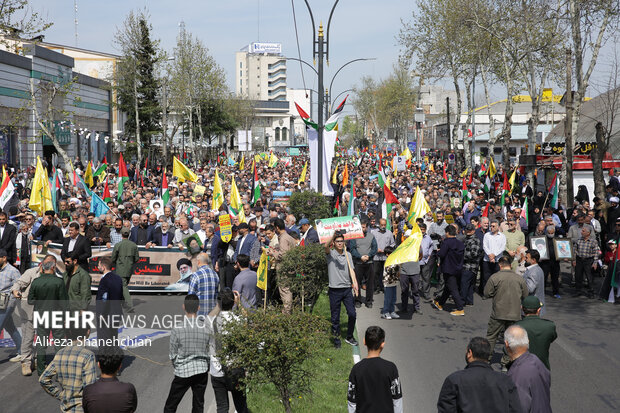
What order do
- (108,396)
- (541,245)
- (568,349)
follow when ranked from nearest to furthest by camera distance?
(108,396)
(568,349)
(541,245)

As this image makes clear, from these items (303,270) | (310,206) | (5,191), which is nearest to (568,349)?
(303,270)

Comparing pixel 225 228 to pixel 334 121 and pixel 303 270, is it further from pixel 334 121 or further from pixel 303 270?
pixel 334 121

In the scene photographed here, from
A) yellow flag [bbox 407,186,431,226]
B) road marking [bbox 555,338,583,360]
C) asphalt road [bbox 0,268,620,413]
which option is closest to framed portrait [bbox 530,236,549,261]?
asphalt road [bbox 0,268,620,413]

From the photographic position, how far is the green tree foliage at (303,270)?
10117 mm

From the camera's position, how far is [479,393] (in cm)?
480

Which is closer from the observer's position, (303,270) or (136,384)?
(136,384)

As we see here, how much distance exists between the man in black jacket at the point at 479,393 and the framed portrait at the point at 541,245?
9369 mm

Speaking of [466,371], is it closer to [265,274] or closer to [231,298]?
[231,298]

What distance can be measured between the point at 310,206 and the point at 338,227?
766 cm

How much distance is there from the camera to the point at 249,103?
3959 inches

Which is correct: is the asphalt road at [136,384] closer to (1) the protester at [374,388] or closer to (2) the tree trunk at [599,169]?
(1) the protester at [374,388]

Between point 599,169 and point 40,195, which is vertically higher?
point 599,169

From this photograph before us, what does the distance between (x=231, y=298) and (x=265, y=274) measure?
327cm

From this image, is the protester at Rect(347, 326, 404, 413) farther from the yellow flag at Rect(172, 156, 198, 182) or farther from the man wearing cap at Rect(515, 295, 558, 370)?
the yellow flag at Rect(172, 156, 198, 182)
